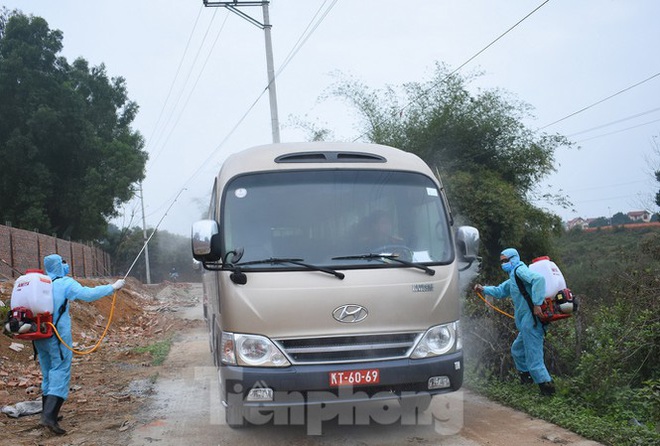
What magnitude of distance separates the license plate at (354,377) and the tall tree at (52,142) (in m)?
31.3

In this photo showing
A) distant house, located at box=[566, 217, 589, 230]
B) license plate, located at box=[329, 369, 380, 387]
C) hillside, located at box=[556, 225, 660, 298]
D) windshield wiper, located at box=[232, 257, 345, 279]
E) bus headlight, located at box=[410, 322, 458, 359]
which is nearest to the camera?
license plate, located at box=[329, 369, 380, 387]

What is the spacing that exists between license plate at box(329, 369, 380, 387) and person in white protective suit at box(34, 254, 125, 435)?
108 inches

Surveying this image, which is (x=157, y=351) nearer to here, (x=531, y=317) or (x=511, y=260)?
(x=511, y=260)

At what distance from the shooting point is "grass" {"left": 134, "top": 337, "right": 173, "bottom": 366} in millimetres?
11602

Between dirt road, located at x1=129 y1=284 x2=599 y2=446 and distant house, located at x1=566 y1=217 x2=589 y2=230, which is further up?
distant house, located at x1=566 y1=217 x2=589 y2=230

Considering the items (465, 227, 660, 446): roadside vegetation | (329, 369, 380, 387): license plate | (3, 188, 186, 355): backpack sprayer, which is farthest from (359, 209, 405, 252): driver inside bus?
(3, 188, 186, 355): backpack sprayer

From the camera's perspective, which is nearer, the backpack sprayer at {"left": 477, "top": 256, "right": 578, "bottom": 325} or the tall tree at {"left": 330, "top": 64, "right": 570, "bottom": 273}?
the backpack sprayer at {"left": 477, "top": 256, "right": 578, "bottom": 325}

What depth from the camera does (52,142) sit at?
33906 millimetres

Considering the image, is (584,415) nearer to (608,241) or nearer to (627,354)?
(627,354)

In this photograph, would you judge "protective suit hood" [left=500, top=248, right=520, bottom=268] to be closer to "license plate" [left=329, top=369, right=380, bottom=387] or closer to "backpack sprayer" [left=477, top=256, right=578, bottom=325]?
"backpack sprayer" [left=477, top=256, right=578, bottom=325]

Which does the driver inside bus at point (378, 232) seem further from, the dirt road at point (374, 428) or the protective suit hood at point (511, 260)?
the protective suit hood at point (511, 260)

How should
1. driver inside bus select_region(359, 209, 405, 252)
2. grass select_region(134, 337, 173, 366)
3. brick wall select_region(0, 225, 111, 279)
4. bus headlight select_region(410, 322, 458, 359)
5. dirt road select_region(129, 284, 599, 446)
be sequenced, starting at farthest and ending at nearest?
brick wall select_region(0, 225, 111, 279), grass select_region(134, 337, 173, 366), dirt road select_region(129, 284, 599, 446), driver inside bus select_region(359, 209, 405, 252), bus headlight select_region(410, 322, 458, 359)

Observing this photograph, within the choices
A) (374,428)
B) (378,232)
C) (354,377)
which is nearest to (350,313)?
(354,377)

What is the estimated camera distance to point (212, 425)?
6695 millimetres
